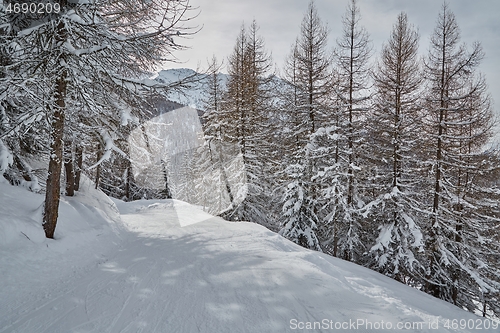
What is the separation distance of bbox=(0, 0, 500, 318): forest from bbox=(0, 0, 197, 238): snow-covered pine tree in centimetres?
4

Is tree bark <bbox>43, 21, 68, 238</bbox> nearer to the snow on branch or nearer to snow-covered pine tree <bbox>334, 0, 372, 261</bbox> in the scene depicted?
the snow on branch

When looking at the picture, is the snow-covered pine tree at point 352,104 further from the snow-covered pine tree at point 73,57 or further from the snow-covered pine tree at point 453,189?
the snow-covered pine tree at point 73,57

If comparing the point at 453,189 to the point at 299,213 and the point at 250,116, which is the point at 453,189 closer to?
the point at 299,213

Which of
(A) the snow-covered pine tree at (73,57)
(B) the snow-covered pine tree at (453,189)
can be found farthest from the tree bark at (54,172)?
(B) the snow-covered pine tree at (453,189)

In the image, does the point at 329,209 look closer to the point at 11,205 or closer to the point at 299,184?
the point at 299,184

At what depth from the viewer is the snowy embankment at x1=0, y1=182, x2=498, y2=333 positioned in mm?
3012

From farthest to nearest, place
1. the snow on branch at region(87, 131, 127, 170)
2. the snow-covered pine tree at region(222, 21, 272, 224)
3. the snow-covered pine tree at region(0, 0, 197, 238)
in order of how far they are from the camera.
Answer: the snow-covered pine tree at region(222, 21, 272, 224) → the snow on branch at region(87, 131, 127, 170) → the snow-covered pine tree at region(0, 0, 197, 238)

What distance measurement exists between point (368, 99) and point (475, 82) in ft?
14.2

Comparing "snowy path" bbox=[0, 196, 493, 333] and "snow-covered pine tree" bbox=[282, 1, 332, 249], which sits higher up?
"snow-covered pine tree" bbox=[282, 1, 332, 249]

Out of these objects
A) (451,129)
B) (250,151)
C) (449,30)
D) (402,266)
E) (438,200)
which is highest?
(449,30)

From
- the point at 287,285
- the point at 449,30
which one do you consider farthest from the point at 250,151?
the point at 287,285

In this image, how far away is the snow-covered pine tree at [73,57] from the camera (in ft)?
13.8

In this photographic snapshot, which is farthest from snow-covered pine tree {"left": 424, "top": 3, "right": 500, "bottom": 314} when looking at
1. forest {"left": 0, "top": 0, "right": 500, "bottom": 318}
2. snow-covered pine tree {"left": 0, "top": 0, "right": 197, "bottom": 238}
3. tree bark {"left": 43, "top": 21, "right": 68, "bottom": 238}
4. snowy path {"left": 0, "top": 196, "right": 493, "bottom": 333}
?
tree bark {"left": 43, "top": 21, "right": 68, "bottom": 238}

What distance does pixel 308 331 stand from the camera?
287 centimetres
